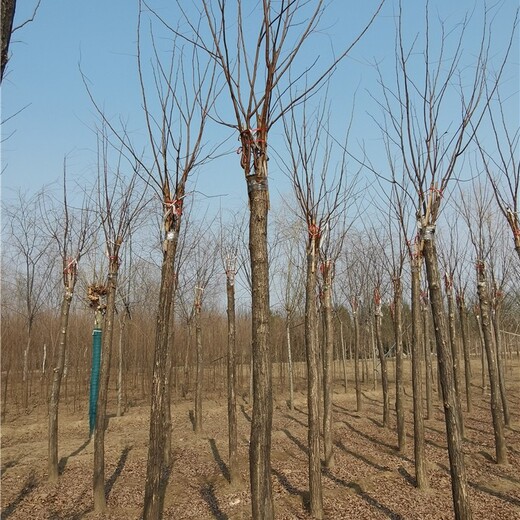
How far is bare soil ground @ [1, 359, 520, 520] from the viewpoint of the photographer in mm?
4949

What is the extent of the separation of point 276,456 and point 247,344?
34.8 feet

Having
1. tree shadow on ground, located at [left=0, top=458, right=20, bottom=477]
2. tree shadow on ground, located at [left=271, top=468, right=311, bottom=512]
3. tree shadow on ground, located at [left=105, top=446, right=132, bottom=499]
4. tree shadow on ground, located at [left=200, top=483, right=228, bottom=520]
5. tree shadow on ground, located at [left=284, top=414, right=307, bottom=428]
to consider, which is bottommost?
tree shadow on ground, located at [left=200, top=483, right=228, bottom=520]

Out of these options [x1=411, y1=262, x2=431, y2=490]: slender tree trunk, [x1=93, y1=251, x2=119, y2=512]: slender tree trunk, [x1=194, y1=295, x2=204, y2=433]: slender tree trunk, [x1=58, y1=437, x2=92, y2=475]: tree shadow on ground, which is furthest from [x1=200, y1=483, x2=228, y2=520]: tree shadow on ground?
[x1=194, y1=295, x2=204, y2=433]: slender tree trunk

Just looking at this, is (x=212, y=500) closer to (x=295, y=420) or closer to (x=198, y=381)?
(x=198, y=381)

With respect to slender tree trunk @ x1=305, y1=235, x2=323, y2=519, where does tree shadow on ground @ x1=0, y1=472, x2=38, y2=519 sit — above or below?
below

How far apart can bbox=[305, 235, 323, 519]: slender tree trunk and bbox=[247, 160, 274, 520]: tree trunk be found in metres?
2.32

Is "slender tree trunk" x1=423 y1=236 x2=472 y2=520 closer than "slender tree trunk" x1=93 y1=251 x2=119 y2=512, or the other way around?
"slender tree trunk" x1=423 y1=236 x2=472 y2=520

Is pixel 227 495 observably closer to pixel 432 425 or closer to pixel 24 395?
pixel 432 425

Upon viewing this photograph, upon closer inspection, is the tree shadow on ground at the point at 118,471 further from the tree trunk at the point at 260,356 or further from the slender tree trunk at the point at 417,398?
the tree trunk at the point at 260,356

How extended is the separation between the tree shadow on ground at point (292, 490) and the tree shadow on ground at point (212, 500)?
86 centimetres

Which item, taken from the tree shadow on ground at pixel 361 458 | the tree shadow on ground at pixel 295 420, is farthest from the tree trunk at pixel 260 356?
the tree shadow on ground at pixel 295 420

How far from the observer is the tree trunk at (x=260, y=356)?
245 cm

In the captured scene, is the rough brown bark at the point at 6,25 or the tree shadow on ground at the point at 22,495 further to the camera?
the tree shadow on ground at the point at 22,495

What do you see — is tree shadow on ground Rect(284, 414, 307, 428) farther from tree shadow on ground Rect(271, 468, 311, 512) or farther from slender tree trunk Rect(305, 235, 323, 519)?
slender tree trunk Rect(305, 235, 323, 519)
